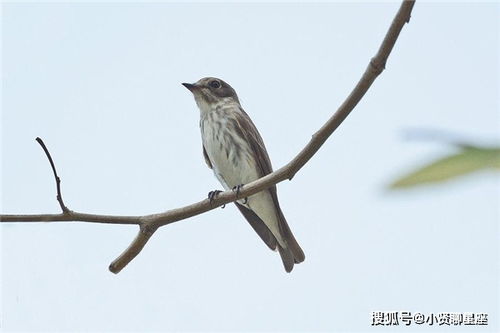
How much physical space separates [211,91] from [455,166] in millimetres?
8547

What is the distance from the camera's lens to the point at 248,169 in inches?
306

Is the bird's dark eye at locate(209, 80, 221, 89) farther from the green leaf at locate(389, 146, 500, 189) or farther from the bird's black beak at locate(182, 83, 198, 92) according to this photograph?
the green leaf at locate(389, 146, 500, 189)

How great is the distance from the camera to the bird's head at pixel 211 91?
28.6ft

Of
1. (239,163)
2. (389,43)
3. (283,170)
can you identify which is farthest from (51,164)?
(239,163)

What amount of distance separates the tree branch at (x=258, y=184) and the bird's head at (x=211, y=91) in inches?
151

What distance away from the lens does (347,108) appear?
8.83ft

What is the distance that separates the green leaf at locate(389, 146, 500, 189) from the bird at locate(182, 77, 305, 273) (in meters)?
7.10

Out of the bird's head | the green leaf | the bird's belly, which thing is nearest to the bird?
the bird's belly

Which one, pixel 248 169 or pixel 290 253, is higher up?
pixel 248 169

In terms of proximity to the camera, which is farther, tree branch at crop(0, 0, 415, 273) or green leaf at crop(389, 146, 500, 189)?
tree branch at crop(0, 0, 415, 273)

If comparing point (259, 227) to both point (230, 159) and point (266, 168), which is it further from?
point (230, 159)

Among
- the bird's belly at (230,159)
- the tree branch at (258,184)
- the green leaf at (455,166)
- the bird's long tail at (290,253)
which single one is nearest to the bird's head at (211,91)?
the bird's belly at (230,159)

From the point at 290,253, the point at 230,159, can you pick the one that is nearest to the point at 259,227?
the point at 290,253

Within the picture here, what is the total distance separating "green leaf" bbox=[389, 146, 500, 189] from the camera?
0.42 meters
